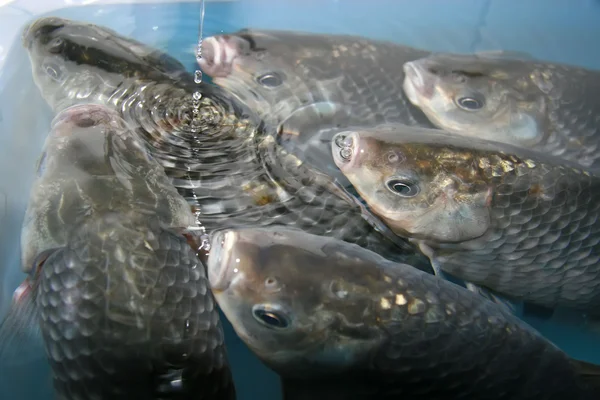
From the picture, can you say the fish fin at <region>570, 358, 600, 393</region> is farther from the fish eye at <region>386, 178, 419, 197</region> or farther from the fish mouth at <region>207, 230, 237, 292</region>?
the fish mouth at <region>207, 230, 237, 292</region>

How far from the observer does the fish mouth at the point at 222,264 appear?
1.16m

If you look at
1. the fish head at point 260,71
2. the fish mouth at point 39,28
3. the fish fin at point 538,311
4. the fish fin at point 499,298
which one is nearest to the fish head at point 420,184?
the fish fin at point 499,298

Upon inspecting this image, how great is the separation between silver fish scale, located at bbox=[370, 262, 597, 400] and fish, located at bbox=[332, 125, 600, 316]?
390mm

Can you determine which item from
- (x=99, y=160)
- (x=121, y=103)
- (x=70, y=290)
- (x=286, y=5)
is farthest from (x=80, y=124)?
(x=286, y=5)

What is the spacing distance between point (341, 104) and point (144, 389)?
1.29m

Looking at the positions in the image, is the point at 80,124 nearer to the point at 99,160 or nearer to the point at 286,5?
the point at 99,160

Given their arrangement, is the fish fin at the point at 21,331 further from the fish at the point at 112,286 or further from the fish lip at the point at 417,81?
the fish lip at the point at 417,81

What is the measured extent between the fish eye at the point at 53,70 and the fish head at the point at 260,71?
1.77 feet

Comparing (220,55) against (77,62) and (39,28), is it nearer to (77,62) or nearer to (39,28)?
(77,62)

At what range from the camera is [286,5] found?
104 inches

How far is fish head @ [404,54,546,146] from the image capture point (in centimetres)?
195

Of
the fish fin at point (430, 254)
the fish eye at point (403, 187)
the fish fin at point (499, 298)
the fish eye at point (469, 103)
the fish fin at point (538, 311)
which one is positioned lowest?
the fish fin at point (538, 311)

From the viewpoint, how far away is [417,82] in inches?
78.7

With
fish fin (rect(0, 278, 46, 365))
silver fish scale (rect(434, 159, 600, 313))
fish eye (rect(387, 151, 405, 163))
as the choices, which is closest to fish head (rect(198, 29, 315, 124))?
fish eye (rect(387, 151, 405, 163))
